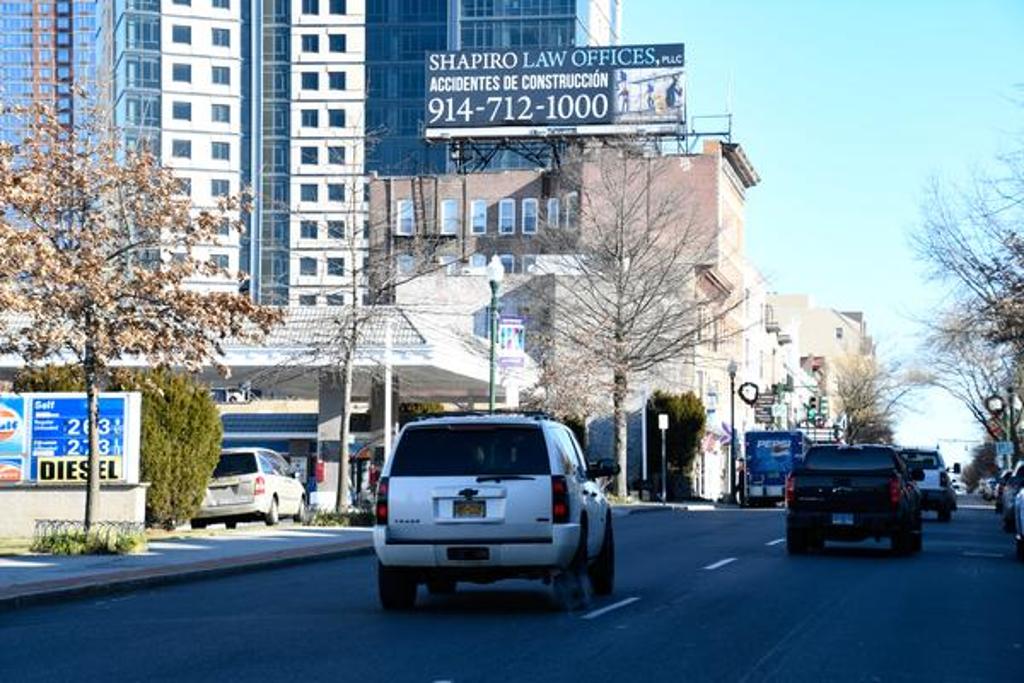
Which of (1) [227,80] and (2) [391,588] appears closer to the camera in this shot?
(2) [391,588]

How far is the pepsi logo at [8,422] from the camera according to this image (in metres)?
30.2

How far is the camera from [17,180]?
23.6 metres

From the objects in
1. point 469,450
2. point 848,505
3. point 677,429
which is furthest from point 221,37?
point 469,450

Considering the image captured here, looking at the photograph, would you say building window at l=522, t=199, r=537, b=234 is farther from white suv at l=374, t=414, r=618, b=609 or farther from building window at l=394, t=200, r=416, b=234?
white suv at l=374, t=414, r=618, b=609

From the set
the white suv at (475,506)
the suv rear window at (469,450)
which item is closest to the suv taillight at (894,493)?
the white suv at (475,506)

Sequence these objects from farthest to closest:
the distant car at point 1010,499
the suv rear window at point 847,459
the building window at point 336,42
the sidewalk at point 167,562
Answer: the building window at point 336,42 → the distant car at point 1010,499 → the suv rear window at point 847,459 → the sidewalk at point 167,562

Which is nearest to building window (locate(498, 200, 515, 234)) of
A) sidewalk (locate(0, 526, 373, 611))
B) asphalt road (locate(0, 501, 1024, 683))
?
sidewalk (locate(0, 526, 373, 611))

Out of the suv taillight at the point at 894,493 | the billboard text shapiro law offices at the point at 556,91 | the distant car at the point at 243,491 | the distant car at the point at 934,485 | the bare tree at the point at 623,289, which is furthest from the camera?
the billboard text shapiro law offices at the point at 556,91

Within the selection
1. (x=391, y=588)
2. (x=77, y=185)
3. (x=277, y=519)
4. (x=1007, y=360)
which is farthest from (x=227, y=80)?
(x=391, y=588)

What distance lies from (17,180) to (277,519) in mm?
15215

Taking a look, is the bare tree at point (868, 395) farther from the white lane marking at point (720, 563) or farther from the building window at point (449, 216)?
the white lane marking at point (720, 563)

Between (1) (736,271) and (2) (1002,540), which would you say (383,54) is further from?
(2) (1002,540)

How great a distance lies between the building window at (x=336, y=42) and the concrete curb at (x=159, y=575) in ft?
324

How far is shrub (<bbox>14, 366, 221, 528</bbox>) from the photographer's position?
1319 inches
